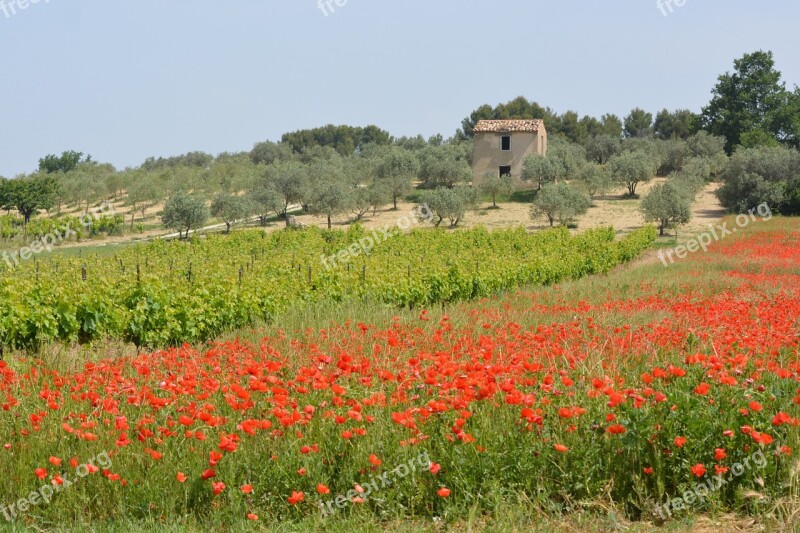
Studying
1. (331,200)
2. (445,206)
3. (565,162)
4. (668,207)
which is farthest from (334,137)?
(668,207)

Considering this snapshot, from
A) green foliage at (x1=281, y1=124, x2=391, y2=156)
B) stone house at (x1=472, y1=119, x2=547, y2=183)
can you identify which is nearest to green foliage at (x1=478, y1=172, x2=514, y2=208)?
stone house at (x1=472, y1=119, x2=547, y2=183)

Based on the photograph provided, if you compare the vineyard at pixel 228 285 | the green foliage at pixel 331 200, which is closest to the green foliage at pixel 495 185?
the green foliage at pixel 331 200

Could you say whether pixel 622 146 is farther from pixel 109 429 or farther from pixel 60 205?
pixel 109 429

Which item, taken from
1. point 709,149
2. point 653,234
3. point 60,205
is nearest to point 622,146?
point 709,149

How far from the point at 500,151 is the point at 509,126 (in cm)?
235

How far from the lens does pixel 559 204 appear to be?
47.7 metres

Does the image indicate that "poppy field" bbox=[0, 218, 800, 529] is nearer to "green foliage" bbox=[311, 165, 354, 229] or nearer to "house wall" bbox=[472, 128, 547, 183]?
"green foliage" bbox=[311, 165, 354, 229]

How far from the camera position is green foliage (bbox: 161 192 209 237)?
158 ft

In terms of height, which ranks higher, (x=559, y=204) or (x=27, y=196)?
(x=27, y=196)

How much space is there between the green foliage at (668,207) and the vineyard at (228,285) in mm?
9361

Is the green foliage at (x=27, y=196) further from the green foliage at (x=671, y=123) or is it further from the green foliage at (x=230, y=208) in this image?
the green foliage at (x=671, y=123)

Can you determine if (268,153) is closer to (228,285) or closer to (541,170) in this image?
(541,170)

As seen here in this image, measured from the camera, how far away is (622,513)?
4770 mm

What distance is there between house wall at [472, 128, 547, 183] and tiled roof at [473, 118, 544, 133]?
32 cm
